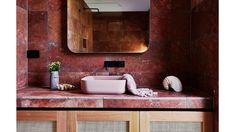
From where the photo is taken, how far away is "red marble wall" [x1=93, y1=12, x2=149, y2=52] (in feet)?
7.77

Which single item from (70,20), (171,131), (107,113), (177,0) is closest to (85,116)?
(107,113)

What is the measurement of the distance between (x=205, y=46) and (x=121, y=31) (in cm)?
81

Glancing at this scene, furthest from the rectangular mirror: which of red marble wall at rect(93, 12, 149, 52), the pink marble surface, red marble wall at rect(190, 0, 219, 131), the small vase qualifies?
the pink marble surface

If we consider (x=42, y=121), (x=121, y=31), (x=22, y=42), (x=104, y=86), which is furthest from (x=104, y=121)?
(x=22, y=42)

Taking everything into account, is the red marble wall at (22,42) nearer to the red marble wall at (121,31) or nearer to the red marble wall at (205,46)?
the red marble wall at (121,31)

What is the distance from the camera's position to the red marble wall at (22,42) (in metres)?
2.23

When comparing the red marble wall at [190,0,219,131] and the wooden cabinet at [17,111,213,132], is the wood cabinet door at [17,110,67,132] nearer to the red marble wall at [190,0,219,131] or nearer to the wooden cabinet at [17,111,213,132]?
the wooden cabinet at [17,111,213,132]

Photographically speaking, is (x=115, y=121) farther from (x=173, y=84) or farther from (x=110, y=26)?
(x=110, y=26)

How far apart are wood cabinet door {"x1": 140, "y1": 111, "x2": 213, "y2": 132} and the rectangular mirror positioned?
31.2 inches

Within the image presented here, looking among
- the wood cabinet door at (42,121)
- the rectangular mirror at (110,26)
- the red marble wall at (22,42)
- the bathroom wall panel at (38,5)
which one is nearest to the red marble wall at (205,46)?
the rectangular mirror at (110,26)

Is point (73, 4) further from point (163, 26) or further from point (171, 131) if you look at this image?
point (171, 131)

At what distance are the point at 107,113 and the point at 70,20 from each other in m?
1.10

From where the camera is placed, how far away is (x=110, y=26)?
7.80ft
